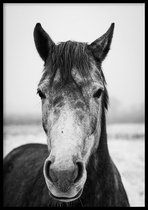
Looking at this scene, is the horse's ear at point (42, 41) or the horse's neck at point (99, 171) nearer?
the horse's neck at point (99, 171)

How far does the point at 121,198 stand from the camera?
2805 mm

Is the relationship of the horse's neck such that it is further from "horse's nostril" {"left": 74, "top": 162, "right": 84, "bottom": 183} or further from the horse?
"horse's nostril" {"left": 74, "top": 162, "right": 84, "bottom": 183}

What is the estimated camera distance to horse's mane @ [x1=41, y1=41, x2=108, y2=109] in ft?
7.64

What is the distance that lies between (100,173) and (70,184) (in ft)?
3.02

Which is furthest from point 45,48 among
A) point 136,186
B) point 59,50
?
point 136,186

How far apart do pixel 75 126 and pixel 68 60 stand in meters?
0.78

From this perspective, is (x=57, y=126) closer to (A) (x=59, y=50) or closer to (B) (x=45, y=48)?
(A) (x=59, y=50)

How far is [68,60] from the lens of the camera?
2.38m

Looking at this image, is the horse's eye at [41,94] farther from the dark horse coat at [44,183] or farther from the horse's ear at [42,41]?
the dark horse coat at [44,183]

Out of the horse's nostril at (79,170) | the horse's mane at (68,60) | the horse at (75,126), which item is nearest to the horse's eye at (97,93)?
the horse at (75,126)

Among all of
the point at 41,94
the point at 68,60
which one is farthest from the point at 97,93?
the point at 41,94

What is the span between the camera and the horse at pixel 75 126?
1.80m

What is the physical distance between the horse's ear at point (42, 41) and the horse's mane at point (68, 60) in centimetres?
14

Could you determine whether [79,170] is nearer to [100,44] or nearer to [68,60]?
[68,60]
